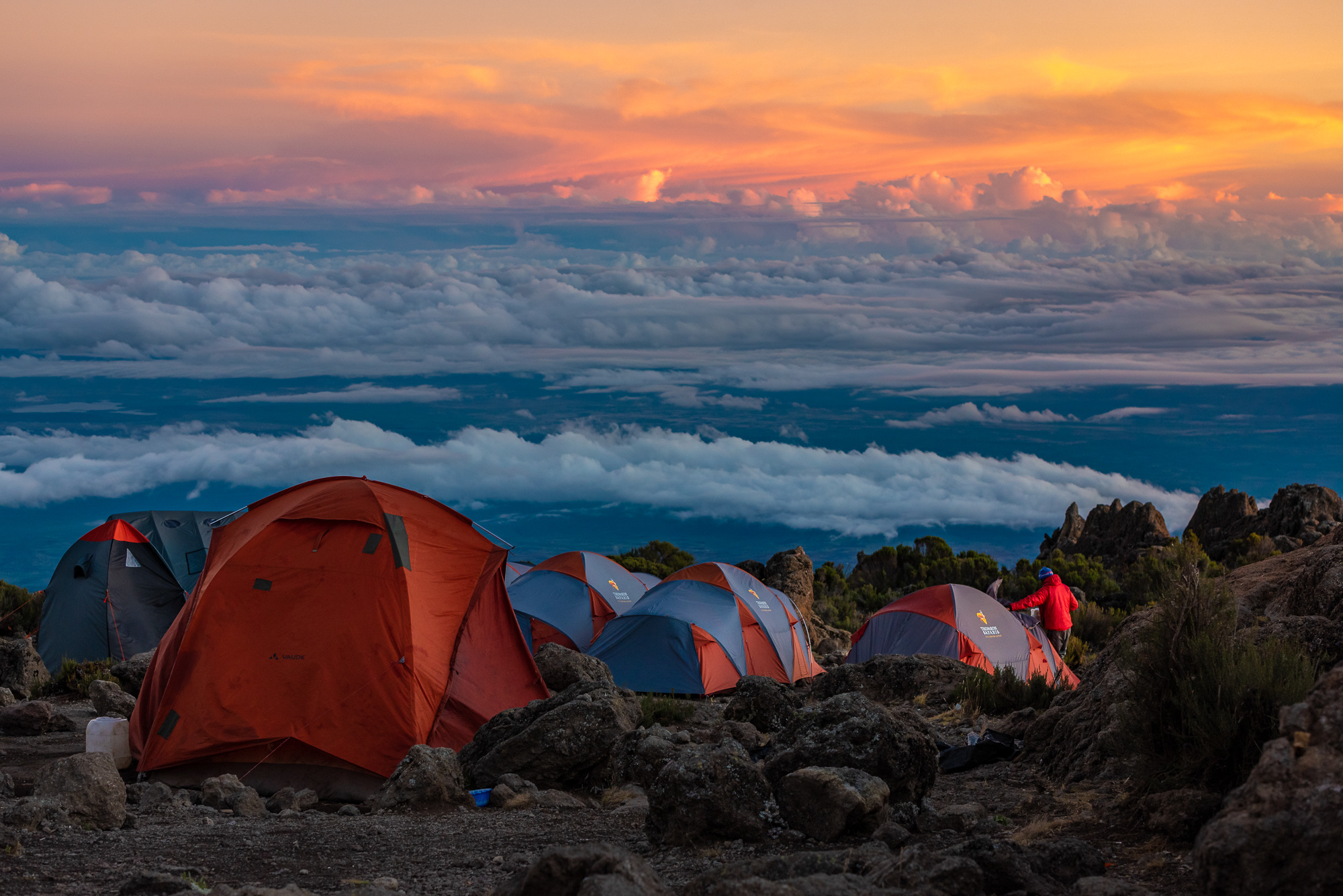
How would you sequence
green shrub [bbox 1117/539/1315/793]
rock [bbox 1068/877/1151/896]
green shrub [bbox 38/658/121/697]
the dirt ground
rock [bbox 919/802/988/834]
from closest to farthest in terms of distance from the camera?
rock [bbox 1068/877/1151/896]
the dirt ground
green shrub [bbox 1117/539/1315/793]
rock [bbox 919/802/988/834]
green shrub [bbox 38/658/121/697]

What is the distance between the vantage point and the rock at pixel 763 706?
10945 mm

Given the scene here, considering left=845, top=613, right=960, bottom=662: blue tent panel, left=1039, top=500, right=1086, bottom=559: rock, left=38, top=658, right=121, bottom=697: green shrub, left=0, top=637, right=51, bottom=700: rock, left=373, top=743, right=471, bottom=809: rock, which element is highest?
left=373, top=743, right=471, bottom=809: rock

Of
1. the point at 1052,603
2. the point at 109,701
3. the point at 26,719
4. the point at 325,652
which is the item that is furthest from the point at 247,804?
the point at 1052,603

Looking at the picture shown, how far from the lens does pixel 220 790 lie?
8.95m

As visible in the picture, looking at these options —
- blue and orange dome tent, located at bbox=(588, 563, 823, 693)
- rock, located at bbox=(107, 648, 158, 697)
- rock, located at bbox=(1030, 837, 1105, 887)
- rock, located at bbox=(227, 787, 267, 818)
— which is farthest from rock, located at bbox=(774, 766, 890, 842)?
rock, located at bbox=(107, 648, 158, 697)

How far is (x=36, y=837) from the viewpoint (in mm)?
6855

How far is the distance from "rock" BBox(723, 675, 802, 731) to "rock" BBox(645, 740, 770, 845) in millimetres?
4296

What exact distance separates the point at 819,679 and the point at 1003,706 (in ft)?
11.4

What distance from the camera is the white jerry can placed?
1027cm

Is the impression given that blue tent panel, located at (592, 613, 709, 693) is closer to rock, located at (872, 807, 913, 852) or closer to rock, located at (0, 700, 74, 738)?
rock, located at (0, 700, 74, 738)

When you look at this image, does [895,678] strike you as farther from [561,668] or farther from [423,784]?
[423,784]

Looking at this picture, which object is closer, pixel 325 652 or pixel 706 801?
pixel 706 801

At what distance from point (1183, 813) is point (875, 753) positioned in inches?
72.7

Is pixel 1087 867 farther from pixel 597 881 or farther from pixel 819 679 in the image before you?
pixel 819 679
